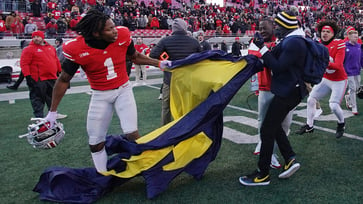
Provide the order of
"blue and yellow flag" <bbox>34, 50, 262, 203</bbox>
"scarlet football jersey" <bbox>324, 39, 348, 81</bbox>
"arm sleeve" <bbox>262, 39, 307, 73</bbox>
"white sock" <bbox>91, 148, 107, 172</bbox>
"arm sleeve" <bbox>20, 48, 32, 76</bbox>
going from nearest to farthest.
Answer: "arm sleeve" <bbox>262, 39, 307, 73</bbox> → "blue and yellow flag" <bbox>34, 50, 262, 203</bbox> → "white sock" <bbox>91, 148, 107, 172</bbox> → "scarlet football jersey" <bbox>324, 39, 348, 81</bbox> → "arm sleeve" <bbox>20, 48, 32, 76</bbox>

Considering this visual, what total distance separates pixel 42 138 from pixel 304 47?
2.85 m

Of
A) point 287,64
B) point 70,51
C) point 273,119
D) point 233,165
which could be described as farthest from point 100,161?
point 287,64

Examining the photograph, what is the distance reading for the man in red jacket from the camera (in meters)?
7.14

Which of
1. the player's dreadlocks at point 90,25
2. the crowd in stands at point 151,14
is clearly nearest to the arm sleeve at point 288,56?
the player's dreadlocks at point 90,25

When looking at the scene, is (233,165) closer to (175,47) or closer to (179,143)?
(179,143)

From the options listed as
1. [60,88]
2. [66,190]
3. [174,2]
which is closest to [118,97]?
[60,88]

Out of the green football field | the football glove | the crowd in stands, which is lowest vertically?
the green football field

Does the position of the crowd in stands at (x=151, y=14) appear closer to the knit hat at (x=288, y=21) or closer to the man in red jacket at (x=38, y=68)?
the man in red jacket at (x=38, y=68)

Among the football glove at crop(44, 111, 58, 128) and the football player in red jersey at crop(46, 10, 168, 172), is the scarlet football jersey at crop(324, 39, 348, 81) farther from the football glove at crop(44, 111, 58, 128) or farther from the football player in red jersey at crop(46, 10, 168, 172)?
the football glove at crop(44, 111, 58, 128)

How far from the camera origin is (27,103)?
31.8ft

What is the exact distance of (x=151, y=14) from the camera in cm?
2352

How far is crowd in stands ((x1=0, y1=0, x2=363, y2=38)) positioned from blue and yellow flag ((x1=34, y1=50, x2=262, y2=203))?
5.42 meters

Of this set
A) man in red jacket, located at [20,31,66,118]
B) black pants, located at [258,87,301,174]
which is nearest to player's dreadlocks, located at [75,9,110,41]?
black pants, located at [258,87,301,174]

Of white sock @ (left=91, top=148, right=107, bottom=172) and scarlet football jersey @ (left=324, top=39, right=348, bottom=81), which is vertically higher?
scarlet football jersey @ (left=324, top=39, right=348, bottom=81)
